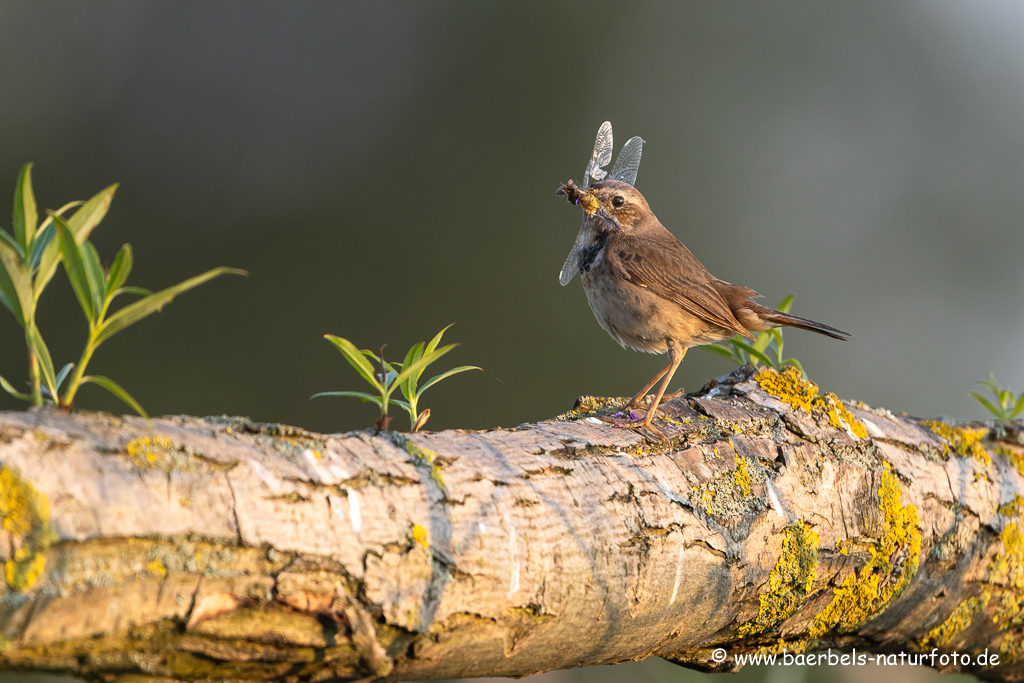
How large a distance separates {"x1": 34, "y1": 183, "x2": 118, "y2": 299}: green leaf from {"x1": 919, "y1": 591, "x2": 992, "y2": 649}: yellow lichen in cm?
284

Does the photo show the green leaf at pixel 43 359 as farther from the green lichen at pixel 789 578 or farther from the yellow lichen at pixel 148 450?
the green lichen at pixel 789 578

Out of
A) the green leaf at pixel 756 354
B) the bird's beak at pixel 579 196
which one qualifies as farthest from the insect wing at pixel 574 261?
the green leaf at pixel 756 354

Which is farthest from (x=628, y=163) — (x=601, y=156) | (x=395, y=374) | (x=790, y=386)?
(x=395, y=374)

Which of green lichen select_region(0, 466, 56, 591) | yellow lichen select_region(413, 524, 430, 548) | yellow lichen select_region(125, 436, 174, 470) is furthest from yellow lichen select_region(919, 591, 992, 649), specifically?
green lichen select_region(0, 466, 56, 591)

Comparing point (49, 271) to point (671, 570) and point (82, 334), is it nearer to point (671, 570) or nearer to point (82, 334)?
point (671, 570)

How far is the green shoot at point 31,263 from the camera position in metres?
1.51

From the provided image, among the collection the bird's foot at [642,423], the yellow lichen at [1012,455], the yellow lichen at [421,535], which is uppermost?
the yellow lichen at [1012,455]

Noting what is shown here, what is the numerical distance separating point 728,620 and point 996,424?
63.1 inches

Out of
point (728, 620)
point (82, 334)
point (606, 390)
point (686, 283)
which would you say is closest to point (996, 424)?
point (686, 283)

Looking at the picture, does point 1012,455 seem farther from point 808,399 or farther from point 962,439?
point 808,399

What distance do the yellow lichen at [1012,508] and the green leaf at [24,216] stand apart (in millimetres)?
3059

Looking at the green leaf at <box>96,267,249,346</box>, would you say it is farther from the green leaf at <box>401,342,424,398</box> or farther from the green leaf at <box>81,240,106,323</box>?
the green leaf at <box>401,342,424,398</box>

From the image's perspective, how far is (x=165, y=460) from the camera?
1.31 meters

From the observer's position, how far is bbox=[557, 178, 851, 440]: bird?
132 inches
